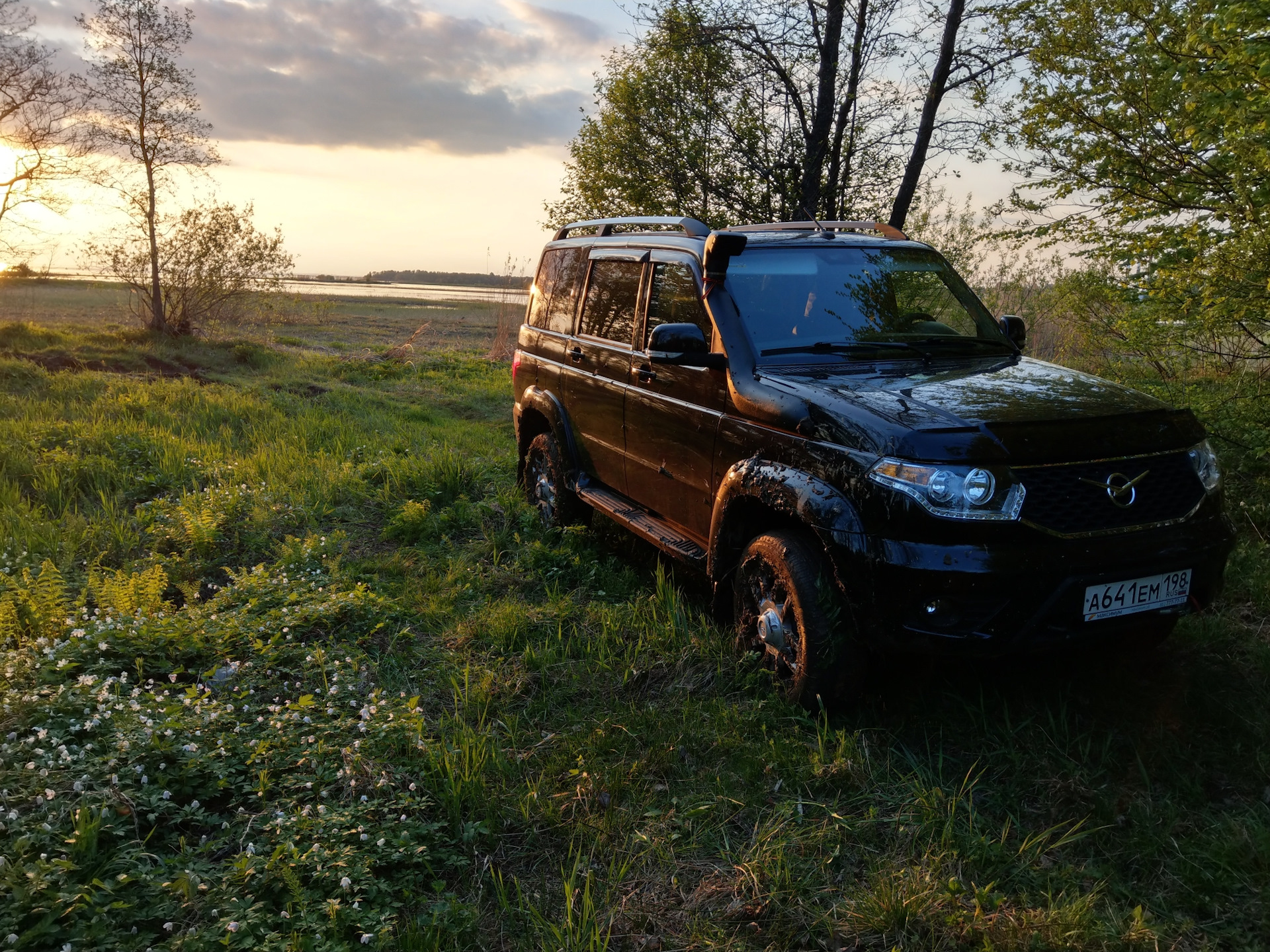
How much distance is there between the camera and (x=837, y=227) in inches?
194

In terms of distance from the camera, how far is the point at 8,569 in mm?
4957

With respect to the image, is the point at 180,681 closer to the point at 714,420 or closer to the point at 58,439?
the point at 714,420

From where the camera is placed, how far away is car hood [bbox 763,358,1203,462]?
2996 mm

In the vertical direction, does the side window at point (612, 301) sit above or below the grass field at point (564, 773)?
above

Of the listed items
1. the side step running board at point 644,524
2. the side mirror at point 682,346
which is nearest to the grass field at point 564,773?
the side step running board at point 644,524

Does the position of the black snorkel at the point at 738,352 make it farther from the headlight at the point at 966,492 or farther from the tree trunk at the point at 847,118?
the tree trunk at the point at 847,118

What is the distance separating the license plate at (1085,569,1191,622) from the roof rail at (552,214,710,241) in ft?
8.42

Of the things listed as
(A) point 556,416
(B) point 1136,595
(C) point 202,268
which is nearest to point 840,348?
(B) point 1136,595

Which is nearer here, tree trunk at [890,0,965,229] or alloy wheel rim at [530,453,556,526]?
alloy wheel rim at [530,453,556,526]

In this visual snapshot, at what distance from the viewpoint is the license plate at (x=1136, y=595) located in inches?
119

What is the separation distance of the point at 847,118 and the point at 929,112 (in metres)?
0.93

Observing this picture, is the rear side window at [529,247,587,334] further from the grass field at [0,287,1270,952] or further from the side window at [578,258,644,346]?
the grass field at [0,287,1270,952]

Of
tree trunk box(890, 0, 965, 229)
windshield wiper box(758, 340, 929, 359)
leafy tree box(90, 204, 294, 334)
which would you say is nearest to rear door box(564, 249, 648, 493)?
windshield wiper box(758, 340, 929, 359)

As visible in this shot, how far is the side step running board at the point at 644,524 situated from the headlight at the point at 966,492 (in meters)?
1.31
